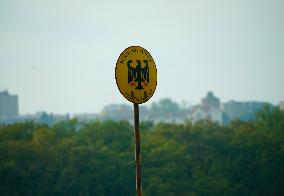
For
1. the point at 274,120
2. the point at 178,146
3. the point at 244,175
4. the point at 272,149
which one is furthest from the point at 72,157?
the point at 274,120

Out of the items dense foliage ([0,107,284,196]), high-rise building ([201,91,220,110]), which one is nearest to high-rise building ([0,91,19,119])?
high-rise building ([201,91,220,110])

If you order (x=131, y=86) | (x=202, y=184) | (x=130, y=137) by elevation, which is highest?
(x=131, y=86)

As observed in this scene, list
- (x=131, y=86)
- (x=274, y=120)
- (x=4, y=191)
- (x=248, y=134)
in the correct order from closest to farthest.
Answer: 1. (x=131, y=86)
2. (x=4, y=191)
3. (x=248, y=134)
4. (x=274, y=120)

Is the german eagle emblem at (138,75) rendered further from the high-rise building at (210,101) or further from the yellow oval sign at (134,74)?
the high-rise building at (210,101)

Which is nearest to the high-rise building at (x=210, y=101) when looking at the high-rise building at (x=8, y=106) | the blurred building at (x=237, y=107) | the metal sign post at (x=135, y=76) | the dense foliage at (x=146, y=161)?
the blurred building at (x=237, y=107)

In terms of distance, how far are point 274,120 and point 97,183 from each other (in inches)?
885

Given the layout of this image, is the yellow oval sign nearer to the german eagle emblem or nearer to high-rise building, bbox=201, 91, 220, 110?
the german eagle emblem

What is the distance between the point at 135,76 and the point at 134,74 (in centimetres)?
2

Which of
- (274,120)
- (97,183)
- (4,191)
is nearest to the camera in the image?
(4,191)

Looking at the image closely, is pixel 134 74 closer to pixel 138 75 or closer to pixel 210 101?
pixel 138 75

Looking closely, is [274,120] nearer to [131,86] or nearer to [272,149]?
[272,149]

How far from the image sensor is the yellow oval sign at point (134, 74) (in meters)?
5.01

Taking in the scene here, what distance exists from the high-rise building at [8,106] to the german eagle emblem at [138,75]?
156 metres

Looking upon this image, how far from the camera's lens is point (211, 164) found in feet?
132
